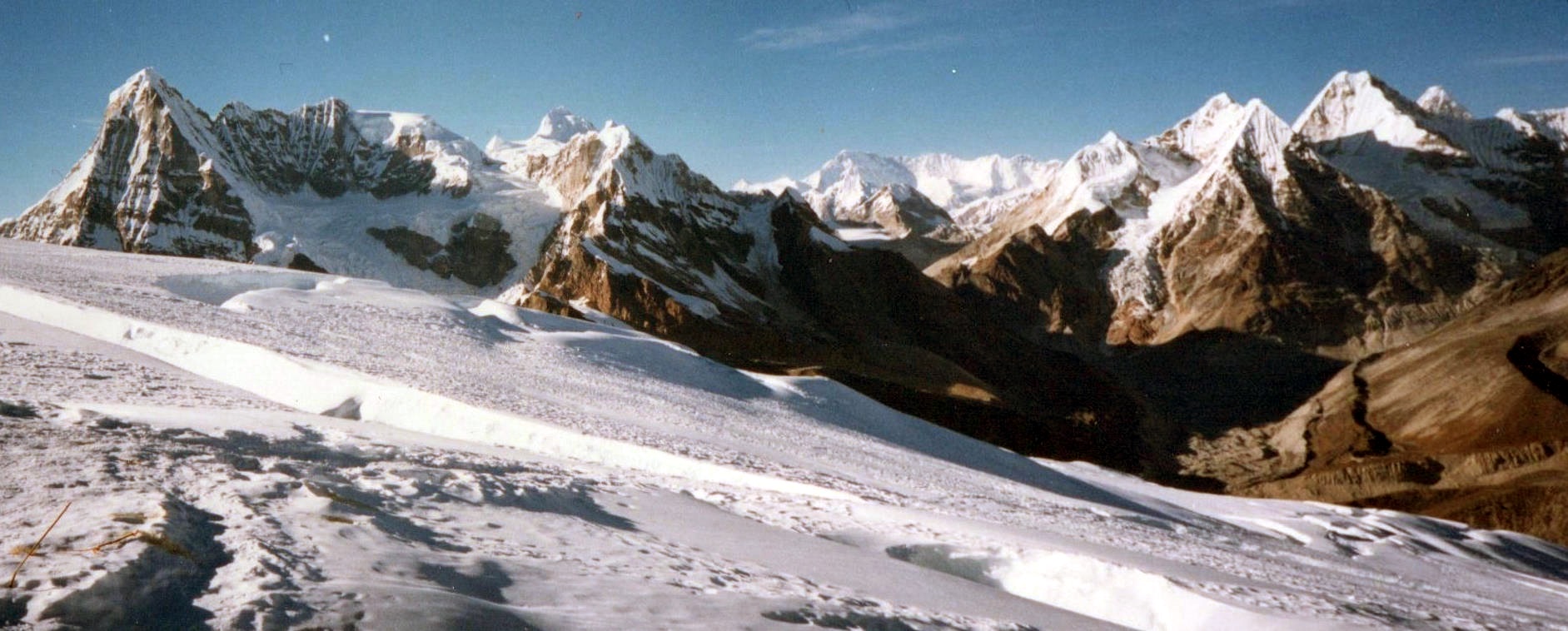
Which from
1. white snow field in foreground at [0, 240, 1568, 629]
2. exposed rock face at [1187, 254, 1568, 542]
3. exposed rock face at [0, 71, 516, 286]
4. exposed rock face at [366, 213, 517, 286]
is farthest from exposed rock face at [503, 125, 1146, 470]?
white snow field in foreground at [0, 240, 1568, 629]

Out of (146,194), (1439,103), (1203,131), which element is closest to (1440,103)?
(1439,103)

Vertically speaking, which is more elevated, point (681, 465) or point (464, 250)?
point (464, 250)

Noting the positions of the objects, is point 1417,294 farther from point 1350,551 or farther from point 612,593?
point 612,593

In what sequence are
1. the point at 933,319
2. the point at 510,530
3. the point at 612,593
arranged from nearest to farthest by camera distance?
the point at 612,593 → the point at 510,530 → the point at 933,319

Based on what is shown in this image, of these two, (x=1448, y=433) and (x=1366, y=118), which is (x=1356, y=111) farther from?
(x=1448, y=433)

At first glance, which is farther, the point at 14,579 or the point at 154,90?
the point at 154,90

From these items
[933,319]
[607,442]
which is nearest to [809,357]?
[933,319]

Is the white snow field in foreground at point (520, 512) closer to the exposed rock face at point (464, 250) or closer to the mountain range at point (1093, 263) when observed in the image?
the mountain range at point (1093, 263)
